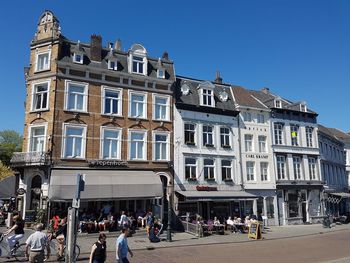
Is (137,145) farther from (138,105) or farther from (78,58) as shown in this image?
(78,58)

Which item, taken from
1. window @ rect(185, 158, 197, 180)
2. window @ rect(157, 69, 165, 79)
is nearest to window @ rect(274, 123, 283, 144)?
window @ rect(185, 158, 197, 180)

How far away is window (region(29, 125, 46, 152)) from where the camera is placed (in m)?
23.1

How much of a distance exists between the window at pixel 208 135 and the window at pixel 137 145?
5.92 metres

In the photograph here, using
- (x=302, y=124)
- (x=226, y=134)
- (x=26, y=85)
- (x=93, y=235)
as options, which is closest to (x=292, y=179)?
(x=302, y=124)

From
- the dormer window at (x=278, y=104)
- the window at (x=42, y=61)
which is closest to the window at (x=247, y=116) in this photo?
the dormer window at (x=278, y=104)

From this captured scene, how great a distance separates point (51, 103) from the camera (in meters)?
23.2

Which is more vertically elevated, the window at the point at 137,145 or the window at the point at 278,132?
the window at the point at 278,132

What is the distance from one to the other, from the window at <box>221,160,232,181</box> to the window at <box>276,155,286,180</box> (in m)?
6.32

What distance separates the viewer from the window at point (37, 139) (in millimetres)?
23125

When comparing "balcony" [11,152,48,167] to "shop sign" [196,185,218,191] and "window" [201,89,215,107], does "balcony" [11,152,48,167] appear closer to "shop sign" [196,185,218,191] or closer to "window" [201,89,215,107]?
"shop sign" [196,185,218,191]

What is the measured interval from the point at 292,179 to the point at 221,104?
36.7ft

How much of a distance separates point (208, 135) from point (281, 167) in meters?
9.58

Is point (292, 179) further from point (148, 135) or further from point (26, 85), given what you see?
point (26, 85)

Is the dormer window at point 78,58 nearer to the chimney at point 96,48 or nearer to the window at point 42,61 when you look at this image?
the chimney at point 96,48
